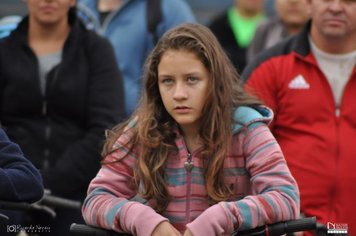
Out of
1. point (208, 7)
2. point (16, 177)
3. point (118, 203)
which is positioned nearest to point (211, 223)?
point (118, 203)

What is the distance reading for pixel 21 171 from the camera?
15.4 ft

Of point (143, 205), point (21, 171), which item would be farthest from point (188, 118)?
point (21, 171)

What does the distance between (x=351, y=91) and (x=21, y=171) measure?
2.07 meters

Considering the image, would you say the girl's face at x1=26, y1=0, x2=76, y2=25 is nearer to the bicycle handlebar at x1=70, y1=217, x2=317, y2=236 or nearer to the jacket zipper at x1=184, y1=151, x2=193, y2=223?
the jacket zipper at x1=184, y1=151, x2=193, y2=223

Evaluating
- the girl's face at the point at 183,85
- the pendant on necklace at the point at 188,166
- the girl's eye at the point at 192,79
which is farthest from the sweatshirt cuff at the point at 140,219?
the girl's eye at the point at 192,79

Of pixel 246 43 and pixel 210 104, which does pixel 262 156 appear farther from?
pixel 246 43

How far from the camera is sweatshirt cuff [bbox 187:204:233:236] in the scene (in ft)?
14.1

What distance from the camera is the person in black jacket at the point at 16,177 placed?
462 cm

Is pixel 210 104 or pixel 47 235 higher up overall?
pixel 210 104

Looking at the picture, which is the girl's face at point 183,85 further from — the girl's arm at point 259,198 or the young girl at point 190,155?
the girl's arm at point 259,198

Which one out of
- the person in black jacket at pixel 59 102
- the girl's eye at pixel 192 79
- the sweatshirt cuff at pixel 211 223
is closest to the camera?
the sweatshirt cuff at pixel 211 223

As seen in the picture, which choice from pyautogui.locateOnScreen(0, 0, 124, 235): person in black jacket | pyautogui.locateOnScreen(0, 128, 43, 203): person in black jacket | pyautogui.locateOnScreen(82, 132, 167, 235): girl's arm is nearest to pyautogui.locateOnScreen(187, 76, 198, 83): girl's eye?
pyautogui.locateOnScreen(82, 132, 167, 235): girl's arm

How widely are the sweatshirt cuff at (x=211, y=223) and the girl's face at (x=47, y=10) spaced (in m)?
2.53

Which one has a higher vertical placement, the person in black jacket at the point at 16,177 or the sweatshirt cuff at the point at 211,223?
the person in black jacket at the point at 16,177
